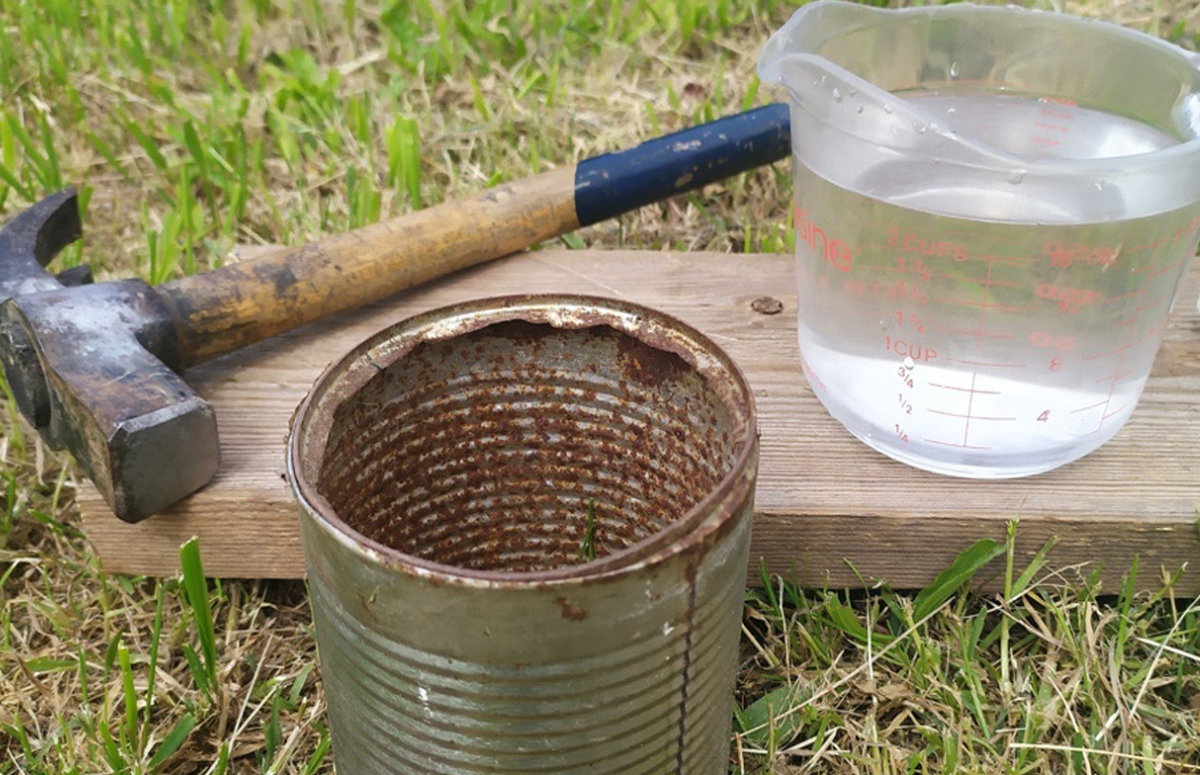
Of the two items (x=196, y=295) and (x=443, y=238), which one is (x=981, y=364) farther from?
(x=196, y=295)

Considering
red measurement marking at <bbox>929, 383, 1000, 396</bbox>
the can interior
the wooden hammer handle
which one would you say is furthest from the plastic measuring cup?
the wooden hammer handle

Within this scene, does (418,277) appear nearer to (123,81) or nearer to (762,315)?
(762,315)

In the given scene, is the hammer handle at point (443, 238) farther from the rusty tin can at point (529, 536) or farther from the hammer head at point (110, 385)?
the rusty tin can at point (529, 536)

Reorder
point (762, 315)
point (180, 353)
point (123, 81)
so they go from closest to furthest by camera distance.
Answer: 1. point (180, 353)
2. point (762, 315)
3. point (123, 81)

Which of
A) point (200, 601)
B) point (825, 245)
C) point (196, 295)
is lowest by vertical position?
point (200, 601)

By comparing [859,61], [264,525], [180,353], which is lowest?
[264,525]

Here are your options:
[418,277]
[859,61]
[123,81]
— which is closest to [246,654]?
[418,277]

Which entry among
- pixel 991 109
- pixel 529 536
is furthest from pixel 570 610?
pixel 991 109

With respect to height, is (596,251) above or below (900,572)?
above

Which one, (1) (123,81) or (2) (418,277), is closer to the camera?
(2) (418,277)
